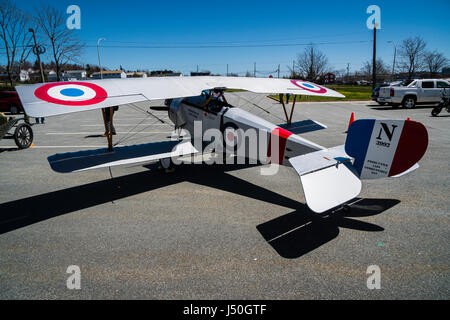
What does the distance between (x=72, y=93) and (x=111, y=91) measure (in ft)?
Result: 2.34

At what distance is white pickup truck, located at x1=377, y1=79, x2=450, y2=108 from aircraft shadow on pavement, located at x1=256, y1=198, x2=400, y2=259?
18.5 meters

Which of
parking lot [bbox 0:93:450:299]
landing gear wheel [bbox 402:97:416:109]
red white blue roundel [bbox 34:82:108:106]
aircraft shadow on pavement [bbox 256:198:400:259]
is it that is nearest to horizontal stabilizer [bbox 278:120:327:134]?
parking lot [bbox 0:93:450:299]

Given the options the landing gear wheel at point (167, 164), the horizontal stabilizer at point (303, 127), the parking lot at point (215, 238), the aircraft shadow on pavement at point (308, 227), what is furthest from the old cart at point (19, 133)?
the aircraft shadow on pavement at point (308, 227)

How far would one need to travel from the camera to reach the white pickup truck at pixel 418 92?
783 inches

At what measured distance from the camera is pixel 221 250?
3.87 m

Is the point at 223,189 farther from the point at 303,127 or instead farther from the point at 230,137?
the point at 303,127

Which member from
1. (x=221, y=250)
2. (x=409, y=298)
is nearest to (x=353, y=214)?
(x=409, y=298)

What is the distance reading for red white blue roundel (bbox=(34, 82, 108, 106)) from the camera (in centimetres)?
442

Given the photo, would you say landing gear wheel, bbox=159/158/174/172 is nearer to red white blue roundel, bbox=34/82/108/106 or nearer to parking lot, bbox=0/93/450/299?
parking lot, bbox=0/93/450/299

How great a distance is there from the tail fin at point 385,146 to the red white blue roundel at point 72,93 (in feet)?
14.4

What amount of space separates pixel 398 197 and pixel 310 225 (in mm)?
2445

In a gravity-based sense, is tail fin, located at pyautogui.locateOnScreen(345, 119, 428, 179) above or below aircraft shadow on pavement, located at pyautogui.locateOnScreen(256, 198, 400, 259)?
above

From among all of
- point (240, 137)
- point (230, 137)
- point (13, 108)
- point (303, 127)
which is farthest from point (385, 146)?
point (13, 108)
